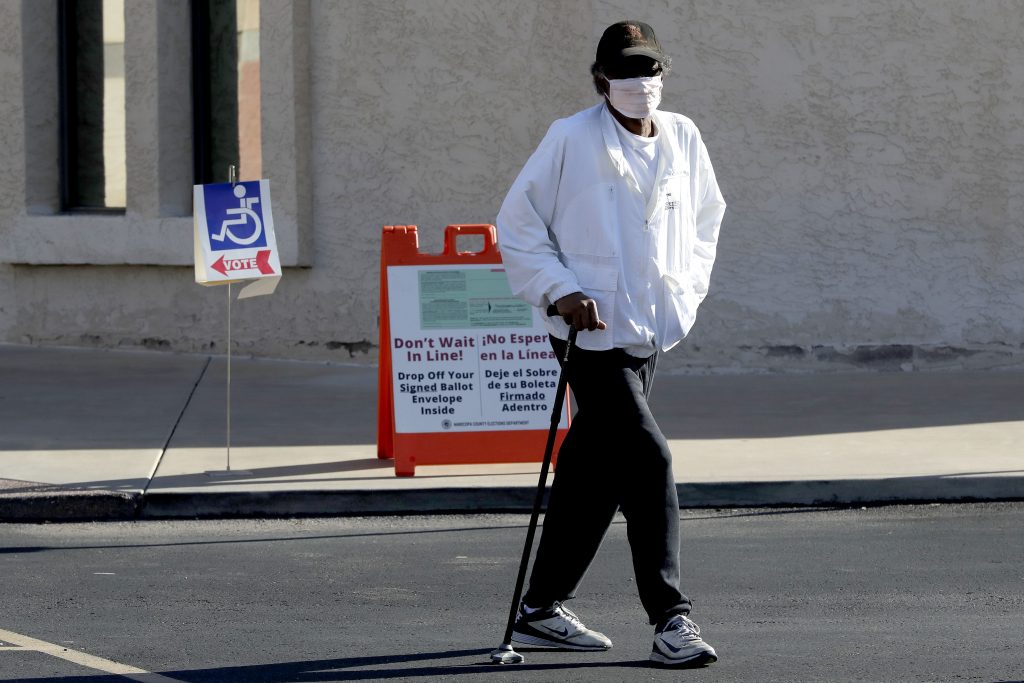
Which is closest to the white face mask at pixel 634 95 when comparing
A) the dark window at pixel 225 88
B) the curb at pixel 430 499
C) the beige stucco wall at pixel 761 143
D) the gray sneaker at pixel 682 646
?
the gray sneaker at pixel 682 646

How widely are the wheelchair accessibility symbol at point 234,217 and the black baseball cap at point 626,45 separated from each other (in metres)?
3.39

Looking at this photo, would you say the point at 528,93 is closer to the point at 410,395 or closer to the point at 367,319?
the point at 367,319

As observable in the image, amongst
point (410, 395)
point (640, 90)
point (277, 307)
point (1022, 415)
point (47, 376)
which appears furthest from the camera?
point (277, 307)

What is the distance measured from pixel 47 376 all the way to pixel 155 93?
2522mm

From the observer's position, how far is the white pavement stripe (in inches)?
196

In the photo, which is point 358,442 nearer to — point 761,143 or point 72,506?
point 72,506

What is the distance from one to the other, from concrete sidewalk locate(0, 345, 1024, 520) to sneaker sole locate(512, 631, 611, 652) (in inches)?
95.2

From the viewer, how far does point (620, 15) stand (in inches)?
445

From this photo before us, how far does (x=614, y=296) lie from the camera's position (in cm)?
500

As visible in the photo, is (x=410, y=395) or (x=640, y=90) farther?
(x=410, y=395)

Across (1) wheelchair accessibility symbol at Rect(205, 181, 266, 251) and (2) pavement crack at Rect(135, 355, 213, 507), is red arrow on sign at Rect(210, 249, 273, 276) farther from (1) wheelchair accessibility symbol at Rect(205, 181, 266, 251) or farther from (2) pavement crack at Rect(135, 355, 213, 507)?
(2) pavement crack at Rect(135, 355, 213, 507)

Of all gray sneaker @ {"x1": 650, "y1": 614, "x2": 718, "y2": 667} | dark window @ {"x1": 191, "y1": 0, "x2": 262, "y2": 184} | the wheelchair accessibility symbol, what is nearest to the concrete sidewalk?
the wheelchair accessibility symbol

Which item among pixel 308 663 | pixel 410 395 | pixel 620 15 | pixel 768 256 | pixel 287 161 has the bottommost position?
pixel 308 663

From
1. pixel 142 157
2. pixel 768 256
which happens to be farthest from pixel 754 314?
pixel 142 157
